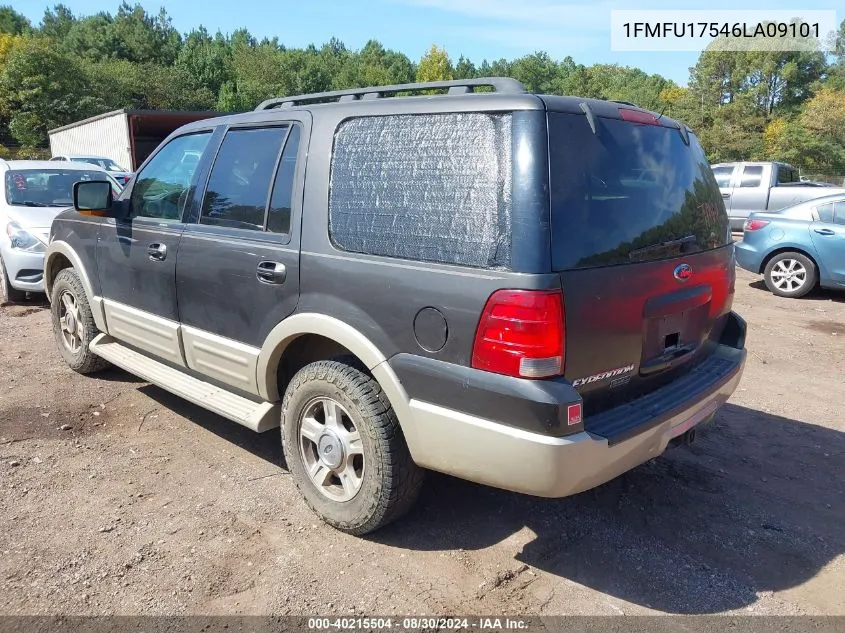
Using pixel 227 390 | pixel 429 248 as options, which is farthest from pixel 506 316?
pixel 227 390

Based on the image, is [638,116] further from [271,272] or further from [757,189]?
[757,189]

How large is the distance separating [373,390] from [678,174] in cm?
176

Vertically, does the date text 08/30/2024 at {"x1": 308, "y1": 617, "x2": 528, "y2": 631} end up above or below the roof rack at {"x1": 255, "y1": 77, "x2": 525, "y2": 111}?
below

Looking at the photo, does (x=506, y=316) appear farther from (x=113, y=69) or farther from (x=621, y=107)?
(x=113, y=69)

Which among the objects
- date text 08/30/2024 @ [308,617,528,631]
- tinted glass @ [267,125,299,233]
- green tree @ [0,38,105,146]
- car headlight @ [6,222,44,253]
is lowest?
date text 08/30/2024 @ [308,617,528,631]

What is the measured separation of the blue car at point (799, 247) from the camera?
8.45 meters

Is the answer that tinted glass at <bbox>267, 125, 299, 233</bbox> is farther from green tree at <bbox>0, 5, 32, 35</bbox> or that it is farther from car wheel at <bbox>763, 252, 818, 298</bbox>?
green tree at <bbox>0, 5, 32, 35</bbox>

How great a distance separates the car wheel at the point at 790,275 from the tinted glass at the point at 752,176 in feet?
20.4

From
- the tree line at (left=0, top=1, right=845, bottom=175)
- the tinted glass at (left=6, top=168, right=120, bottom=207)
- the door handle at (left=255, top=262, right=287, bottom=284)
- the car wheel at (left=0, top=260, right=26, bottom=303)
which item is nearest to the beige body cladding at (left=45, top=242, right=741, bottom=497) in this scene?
the door handle at (left=255, top=262, right=287, bottom=284)

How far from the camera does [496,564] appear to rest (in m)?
2.96

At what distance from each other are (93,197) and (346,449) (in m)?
2.62

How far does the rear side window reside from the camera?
99.9 inches

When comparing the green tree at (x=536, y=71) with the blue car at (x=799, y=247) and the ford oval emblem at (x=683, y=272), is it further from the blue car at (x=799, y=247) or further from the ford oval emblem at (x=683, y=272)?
the ford oval emblem at (x=683, y=272)

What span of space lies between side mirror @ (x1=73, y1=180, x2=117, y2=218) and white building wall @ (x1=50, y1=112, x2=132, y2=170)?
20.2 meters
